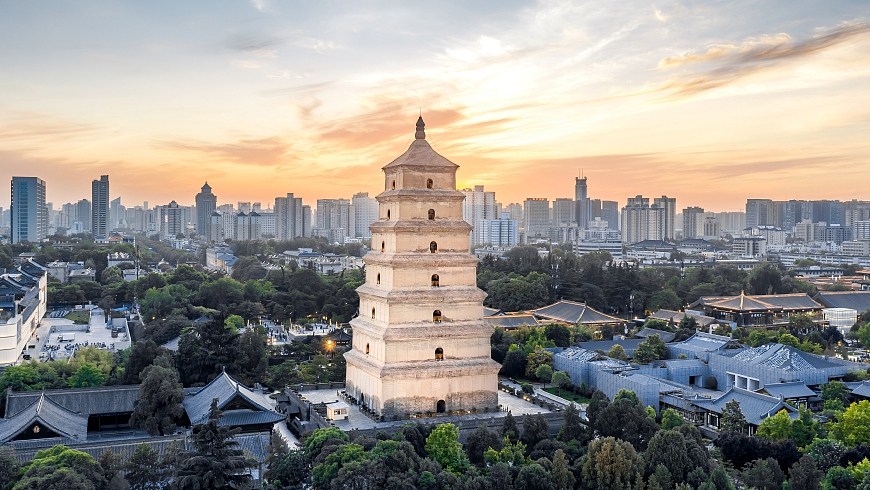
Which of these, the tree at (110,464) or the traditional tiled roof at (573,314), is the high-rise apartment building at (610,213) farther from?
the tree at (110,464)

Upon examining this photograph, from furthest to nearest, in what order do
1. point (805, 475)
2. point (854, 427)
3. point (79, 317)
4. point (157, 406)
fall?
point (79, 317) < point (157, 406) < point (854, 427) < point (805, 475)

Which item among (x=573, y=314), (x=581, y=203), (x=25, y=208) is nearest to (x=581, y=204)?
(x=581, y=203)

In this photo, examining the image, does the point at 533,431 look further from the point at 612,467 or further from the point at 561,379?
the point at 561,379

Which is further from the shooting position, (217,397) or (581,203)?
(581,203)

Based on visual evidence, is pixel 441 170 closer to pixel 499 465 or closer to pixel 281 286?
pixel 499 465

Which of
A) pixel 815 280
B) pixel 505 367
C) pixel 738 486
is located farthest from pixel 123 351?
pixel 815 280
